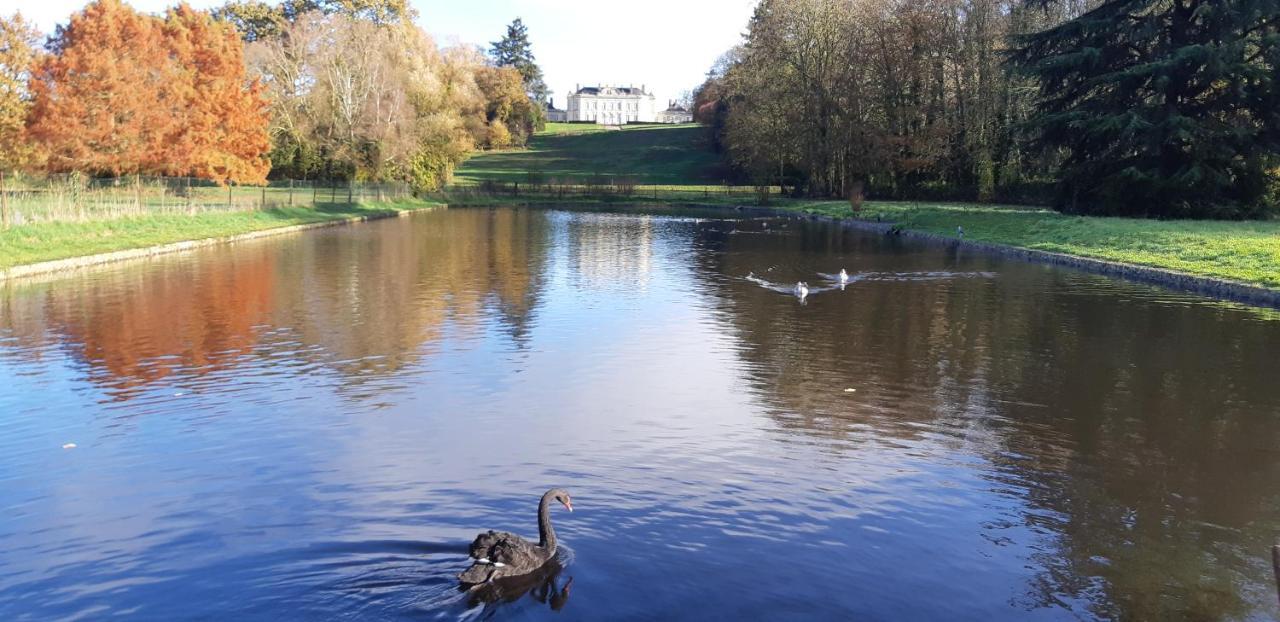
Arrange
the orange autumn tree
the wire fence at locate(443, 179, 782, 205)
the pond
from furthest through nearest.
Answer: the wire fence at locate(443, 179, 782, 205) → the orange autumn tree → the pond

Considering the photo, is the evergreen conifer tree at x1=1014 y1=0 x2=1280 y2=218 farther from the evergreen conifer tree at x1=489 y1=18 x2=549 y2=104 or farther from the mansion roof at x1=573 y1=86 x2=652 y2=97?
the mansion roof at x1=573 y1=86 x2=652 y2=97

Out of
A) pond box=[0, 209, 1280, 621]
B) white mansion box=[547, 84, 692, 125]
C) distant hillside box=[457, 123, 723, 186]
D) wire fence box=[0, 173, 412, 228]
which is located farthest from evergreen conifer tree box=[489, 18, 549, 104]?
→ pond box=[0, 209, 1280, 621]

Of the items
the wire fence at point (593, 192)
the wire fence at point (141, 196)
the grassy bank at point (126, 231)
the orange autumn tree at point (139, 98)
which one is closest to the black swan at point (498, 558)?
the grassy bank at point (126, 231)

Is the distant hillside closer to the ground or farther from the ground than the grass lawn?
farther from the ground

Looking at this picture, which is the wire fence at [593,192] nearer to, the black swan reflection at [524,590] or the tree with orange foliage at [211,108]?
the tree with orange foliage at [211,108]

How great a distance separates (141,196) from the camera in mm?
40062

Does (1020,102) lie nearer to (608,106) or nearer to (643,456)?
(643,456)

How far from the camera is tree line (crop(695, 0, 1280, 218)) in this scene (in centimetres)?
3334

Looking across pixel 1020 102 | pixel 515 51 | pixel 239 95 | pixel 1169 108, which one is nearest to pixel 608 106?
pixel 515 51

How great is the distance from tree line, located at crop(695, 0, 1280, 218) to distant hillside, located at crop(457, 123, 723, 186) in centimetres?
1076

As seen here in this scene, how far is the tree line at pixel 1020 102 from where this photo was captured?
109 ft

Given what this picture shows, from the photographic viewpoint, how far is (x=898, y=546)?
7.72 m

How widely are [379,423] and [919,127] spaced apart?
5461cm

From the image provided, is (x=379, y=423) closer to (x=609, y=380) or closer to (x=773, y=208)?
(x=609, y=380)
